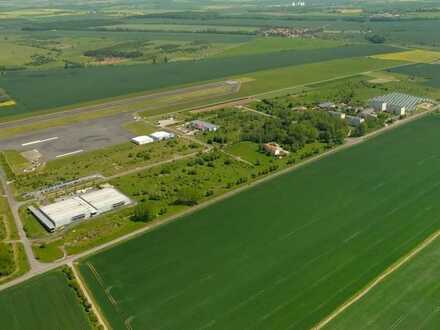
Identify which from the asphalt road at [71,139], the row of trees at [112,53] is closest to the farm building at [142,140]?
the asphalt road at [71,139]

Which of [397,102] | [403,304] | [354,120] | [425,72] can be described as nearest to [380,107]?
[397,102]

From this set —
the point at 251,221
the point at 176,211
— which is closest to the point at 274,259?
the point at 251,221

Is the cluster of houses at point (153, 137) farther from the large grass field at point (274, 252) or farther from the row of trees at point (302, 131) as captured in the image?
the large grass field at point (274, 252)

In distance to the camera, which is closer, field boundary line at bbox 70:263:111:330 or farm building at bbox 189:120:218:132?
field boundary line at bbox 70:263:111:330

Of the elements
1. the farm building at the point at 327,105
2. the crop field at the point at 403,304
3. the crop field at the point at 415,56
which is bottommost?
the crop field at the point at 415,56

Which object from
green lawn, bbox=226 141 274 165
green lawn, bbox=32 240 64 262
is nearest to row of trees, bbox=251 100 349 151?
green lawn, bbox=226 141 274 165

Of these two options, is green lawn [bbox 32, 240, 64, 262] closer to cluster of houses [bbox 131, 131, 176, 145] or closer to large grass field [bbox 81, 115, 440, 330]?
large grass field [bbox 81, 115, 440, 330]

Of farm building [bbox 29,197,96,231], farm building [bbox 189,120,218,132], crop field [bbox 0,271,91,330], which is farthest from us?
farm building [bbox 189,120,218,132]
